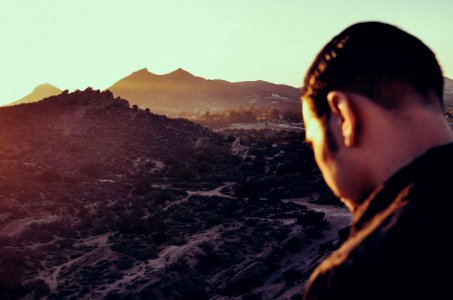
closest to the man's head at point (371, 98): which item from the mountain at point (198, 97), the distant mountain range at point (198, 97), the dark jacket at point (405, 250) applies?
the dark jacket at point (405, 250)

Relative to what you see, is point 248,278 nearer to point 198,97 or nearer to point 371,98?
point 371,98

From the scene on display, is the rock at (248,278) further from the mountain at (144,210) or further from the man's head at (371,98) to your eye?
the man's head at (371,98)

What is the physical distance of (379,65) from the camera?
1.33m

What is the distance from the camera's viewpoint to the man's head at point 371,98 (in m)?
1.29

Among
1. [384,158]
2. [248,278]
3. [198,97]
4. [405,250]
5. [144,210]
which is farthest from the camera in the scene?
[198,97]

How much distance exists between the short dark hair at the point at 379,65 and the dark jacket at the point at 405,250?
0.86 feet

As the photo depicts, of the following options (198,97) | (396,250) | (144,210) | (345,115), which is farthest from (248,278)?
(198,97)

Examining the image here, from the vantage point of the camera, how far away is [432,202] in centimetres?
106

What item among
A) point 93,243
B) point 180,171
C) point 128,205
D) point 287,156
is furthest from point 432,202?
point 287,156

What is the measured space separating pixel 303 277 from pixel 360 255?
73.8 ft

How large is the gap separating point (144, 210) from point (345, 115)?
34839mm

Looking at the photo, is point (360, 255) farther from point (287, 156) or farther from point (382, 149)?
point (287, 156)

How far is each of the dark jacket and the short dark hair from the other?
261mm

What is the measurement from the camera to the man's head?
129 cm
